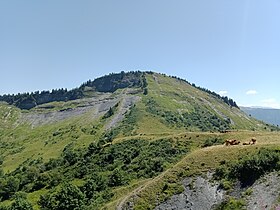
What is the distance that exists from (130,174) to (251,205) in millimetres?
48722

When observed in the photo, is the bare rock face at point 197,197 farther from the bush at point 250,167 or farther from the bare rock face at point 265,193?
the bare rock face at point 265,193

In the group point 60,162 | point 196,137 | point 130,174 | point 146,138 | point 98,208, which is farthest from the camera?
point 60,162

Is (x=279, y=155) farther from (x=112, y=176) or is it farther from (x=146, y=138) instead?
(x=146, y=138)

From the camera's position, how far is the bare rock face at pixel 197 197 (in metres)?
62.8

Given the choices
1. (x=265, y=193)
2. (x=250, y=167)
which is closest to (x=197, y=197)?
(x=250, y=167)

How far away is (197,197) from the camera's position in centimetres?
6488

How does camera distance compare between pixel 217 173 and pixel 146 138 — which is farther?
pixel 146 138

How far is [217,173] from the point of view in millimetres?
68875

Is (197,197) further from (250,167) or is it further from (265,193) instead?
(265,193)

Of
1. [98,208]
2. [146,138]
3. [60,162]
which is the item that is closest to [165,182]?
[98,208]

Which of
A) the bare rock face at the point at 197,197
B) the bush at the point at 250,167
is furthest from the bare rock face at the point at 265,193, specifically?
the bare rock face at the point at 197,197

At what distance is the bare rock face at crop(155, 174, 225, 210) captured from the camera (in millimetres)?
62781

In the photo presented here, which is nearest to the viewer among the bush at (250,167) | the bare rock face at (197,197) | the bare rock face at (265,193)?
the bare rock face at (265,193)

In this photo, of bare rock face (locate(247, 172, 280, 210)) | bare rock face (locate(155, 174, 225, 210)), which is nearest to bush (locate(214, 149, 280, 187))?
bare rock face (locate(247, 172, 280, 210))
